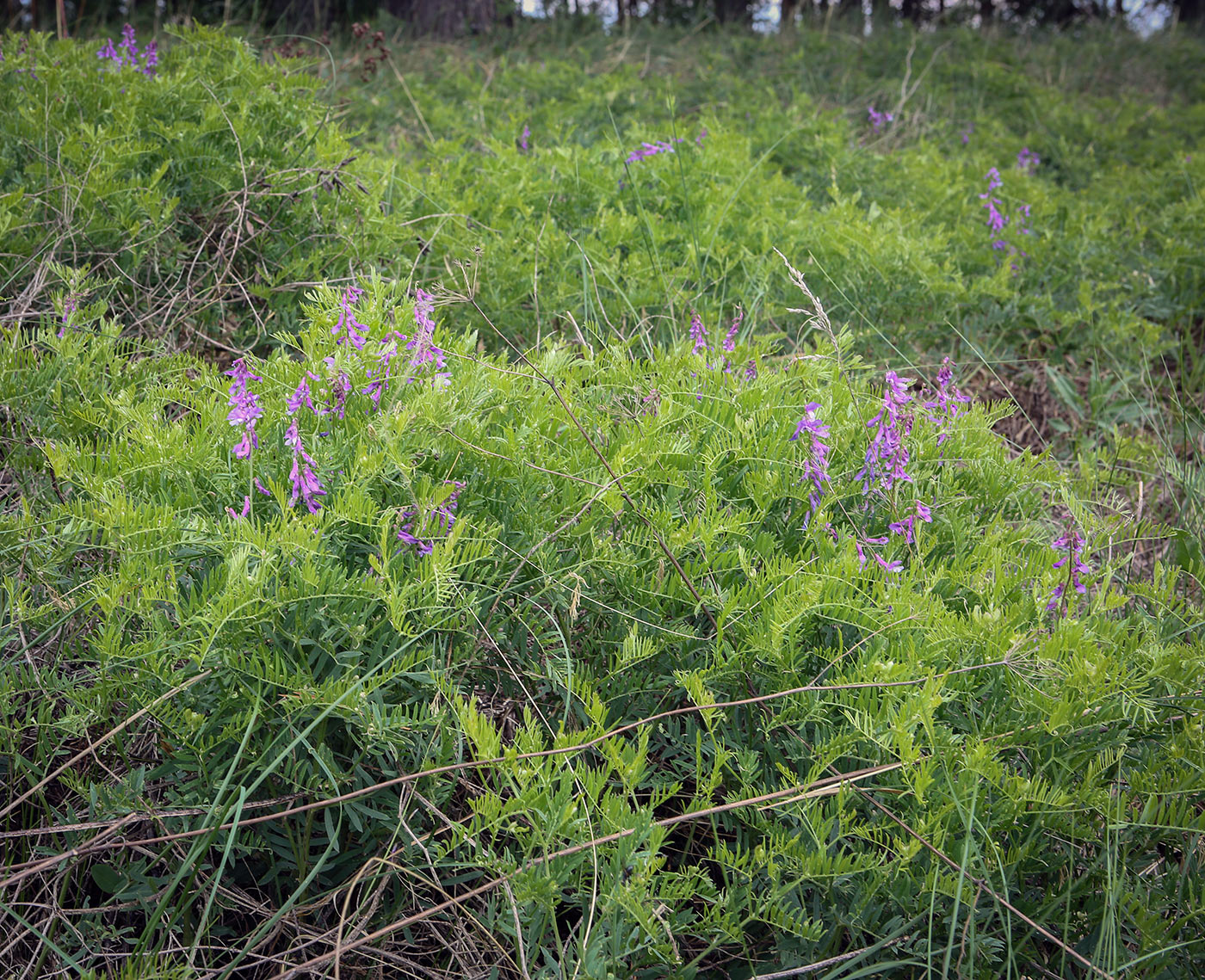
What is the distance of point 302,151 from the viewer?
11.1 ft

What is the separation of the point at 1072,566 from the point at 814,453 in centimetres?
56

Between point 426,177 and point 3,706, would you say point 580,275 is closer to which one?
point 426,177

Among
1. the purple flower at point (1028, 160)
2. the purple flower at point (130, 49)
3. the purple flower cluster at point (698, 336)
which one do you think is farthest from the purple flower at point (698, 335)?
the purple flower at point (1028, 160)

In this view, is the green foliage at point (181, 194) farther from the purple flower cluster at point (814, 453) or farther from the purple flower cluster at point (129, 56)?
the purple flower cluster at point (814, 453)

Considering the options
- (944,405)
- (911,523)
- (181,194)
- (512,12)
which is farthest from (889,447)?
(512,12)

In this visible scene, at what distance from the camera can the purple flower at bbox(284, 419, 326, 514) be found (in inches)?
67.7

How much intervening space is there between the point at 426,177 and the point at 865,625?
3054 millimetres

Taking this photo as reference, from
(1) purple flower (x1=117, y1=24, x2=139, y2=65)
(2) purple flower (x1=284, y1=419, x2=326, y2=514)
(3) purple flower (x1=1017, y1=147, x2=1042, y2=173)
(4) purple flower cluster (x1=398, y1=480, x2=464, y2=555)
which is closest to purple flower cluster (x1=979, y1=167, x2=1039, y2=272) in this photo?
(3) purple flower (x1=1017, y1=147, x2=1042, y2=173)

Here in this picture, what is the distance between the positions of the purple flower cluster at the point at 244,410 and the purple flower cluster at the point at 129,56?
8.83 feet

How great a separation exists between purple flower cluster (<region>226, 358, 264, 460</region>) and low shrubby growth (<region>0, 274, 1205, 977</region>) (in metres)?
0.01

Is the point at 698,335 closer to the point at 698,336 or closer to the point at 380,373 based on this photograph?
the point at 698,336

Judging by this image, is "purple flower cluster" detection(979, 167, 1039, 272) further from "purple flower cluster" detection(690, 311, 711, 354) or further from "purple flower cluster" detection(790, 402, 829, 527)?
"purple flower cluster" detection(790, 402, 829, 527)

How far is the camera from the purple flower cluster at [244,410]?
70.4 inches

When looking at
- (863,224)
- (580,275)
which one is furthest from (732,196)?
(580,275)
